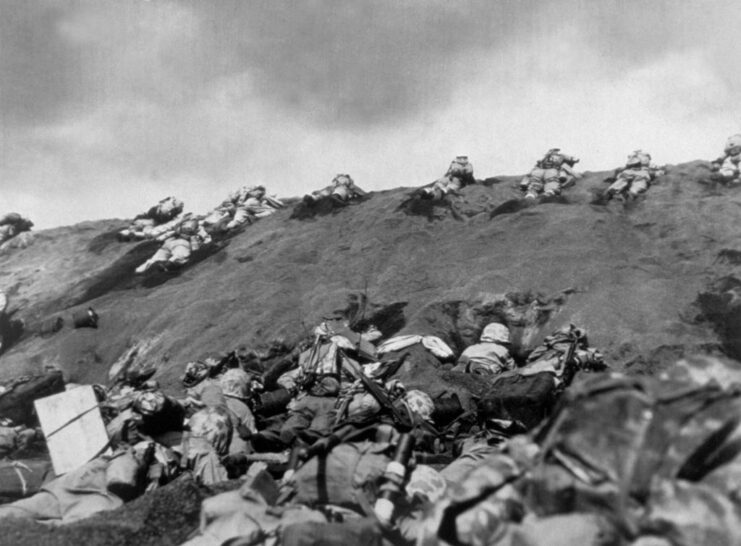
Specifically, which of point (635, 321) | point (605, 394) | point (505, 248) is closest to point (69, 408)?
point (605, 394)

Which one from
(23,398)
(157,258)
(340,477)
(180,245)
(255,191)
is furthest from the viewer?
(255,191)

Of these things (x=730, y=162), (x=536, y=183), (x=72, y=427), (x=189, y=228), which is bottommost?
(x=72, y=427)

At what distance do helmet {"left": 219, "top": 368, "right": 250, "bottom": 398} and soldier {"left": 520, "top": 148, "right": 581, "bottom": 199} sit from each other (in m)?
12.7

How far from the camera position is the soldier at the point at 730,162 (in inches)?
739

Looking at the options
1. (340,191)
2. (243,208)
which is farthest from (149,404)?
(243,208)

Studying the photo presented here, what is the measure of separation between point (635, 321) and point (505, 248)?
4.75 metres

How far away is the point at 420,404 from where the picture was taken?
9211mm

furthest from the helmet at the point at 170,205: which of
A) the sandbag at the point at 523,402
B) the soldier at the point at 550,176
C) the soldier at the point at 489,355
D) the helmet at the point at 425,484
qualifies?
the helmet at the point at 425,484

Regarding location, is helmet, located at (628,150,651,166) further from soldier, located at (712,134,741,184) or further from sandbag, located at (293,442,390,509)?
sandbag, located at (293,442,390,509)

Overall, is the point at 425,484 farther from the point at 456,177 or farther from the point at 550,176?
the point at 456,177

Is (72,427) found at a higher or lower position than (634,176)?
lower

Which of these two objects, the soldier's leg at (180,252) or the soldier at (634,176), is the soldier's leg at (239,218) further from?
the soldier at (634,176)

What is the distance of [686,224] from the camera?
642 inches

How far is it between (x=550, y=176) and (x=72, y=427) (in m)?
17.0
